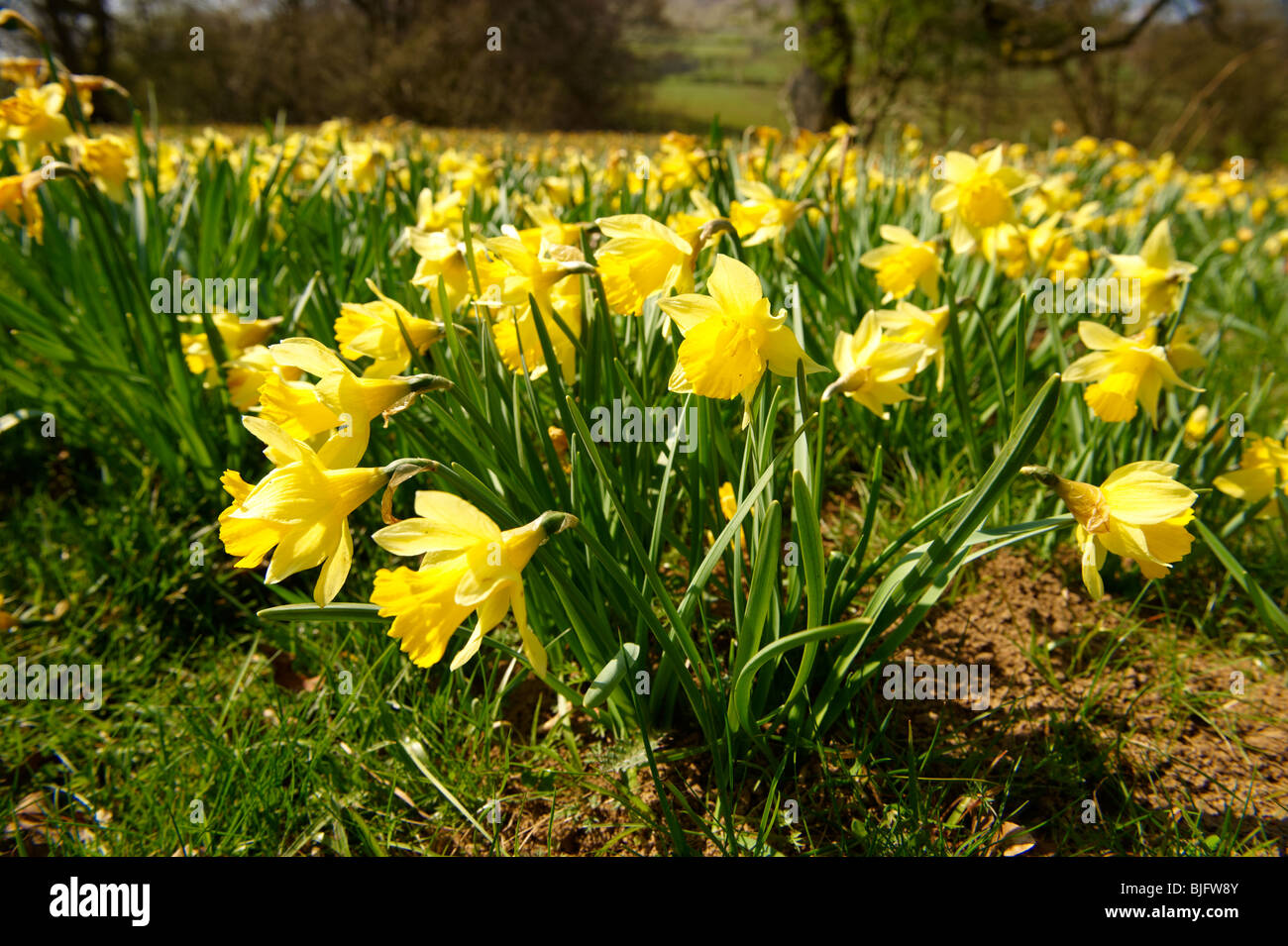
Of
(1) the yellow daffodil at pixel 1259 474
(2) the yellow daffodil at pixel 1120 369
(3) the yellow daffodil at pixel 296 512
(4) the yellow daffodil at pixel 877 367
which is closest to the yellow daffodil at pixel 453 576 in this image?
(3) the yellow daffodil at pixel 296 512

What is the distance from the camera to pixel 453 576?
974mm

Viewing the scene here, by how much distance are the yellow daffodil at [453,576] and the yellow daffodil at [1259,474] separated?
5.17 feet

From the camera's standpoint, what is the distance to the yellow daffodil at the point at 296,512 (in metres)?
1.00

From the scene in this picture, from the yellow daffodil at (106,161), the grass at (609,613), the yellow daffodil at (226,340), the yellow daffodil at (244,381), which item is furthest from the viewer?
the yellow daffodil at (106,161)

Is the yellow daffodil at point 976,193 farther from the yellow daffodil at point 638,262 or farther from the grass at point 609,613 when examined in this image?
the yellow daffodil at point 638,262

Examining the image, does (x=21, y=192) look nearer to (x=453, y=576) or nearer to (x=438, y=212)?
(x=438, y=212)

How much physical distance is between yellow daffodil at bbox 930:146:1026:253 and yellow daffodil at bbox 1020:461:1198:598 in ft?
3.58

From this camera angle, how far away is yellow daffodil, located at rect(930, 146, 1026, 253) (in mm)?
1990

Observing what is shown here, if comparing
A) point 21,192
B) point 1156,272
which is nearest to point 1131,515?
point 1156,272

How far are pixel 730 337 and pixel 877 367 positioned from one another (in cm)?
40

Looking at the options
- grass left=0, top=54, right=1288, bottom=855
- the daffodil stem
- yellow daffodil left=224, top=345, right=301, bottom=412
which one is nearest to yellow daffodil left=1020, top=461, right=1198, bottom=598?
grass left=0, top=54, right=1288, bottom=855

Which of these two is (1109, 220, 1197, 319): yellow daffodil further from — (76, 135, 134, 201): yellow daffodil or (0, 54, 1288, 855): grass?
(76, 135, 134, 201): yellow daffodil

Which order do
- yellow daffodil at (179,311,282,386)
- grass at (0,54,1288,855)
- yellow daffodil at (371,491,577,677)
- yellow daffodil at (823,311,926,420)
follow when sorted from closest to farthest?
yellow daffodil at (371,491,577,677)
grass at (0,54,1288,855)
yellow daffodil at (823,311,926,420)
yellow daffodil at (179,311,282,386)

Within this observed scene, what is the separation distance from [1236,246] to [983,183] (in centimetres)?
312
